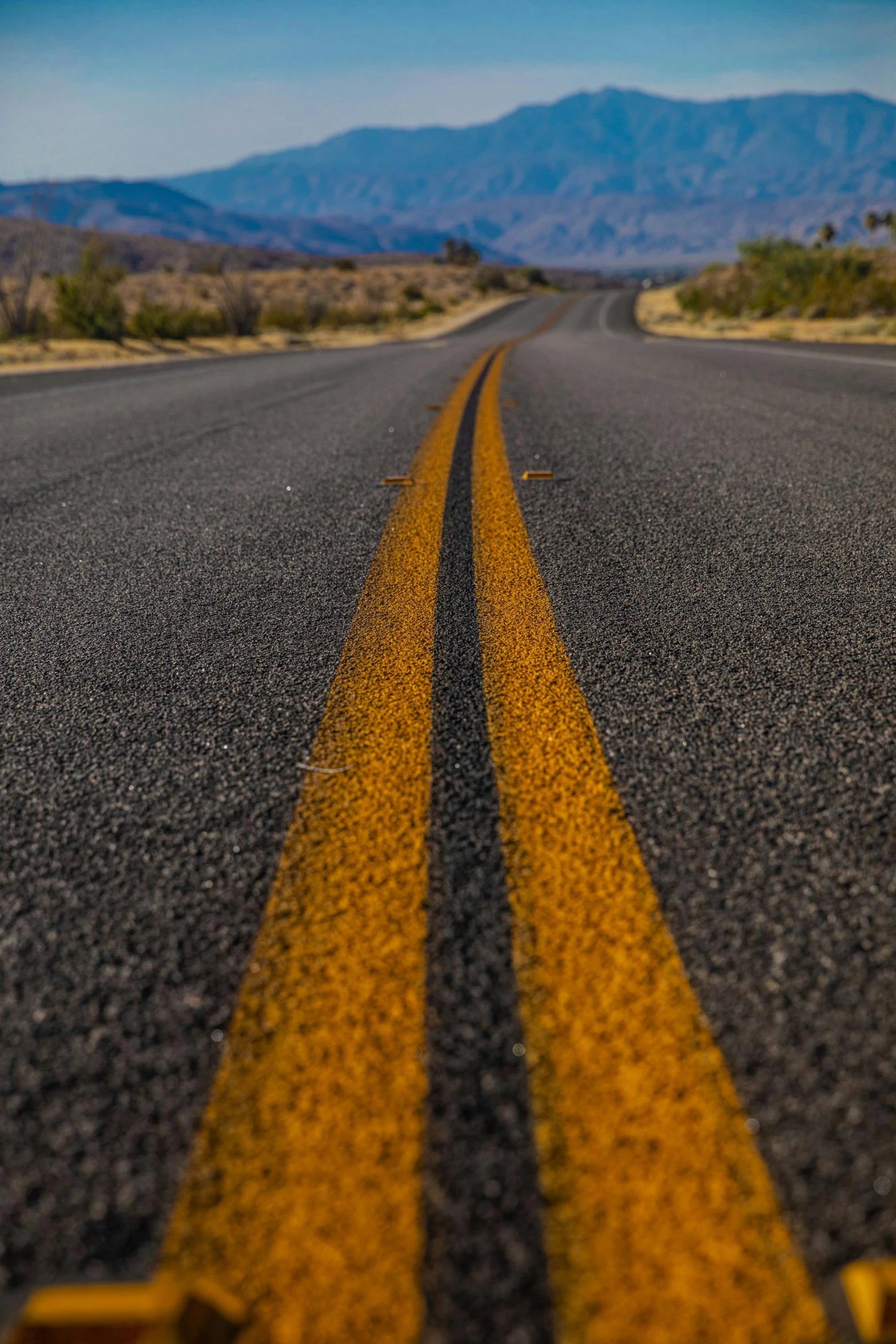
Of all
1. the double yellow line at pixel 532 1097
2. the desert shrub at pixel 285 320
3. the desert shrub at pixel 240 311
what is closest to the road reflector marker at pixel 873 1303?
the double yellow line at pixel 532 1097

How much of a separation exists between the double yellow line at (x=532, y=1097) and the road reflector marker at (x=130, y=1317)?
0.03 metres

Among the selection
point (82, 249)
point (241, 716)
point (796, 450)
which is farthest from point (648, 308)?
point (241, 716)

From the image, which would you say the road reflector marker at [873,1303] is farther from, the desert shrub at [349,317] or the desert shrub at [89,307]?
the desert shrub at [349,317]

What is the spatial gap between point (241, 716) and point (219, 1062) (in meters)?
0.81

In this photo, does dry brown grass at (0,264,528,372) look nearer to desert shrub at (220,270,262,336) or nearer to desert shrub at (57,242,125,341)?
desert shrub at (57,242,125,341)

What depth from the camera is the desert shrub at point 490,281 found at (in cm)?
5857

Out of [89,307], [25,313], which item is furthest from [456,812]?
[25,313]

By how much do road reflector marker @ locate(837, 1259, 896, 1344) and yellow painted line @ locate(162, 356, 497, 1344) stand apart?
0.32 metres

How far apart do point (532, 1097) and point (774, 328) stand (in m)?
23.8

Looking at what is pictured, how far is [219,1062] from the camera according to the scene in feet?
2.73

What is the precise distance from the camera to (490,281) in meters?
63.0

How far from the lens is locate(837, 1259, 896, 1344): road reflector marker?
0.59m

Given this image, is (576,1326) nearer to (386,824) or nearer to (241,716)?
(386,824)

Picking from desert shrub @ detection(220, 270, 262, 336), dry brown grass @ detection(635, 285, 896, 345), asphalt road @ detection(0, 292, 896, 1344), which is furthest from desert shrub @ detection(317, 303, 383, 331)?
asphalt road @ detection(0, 292, 896, 1344)
